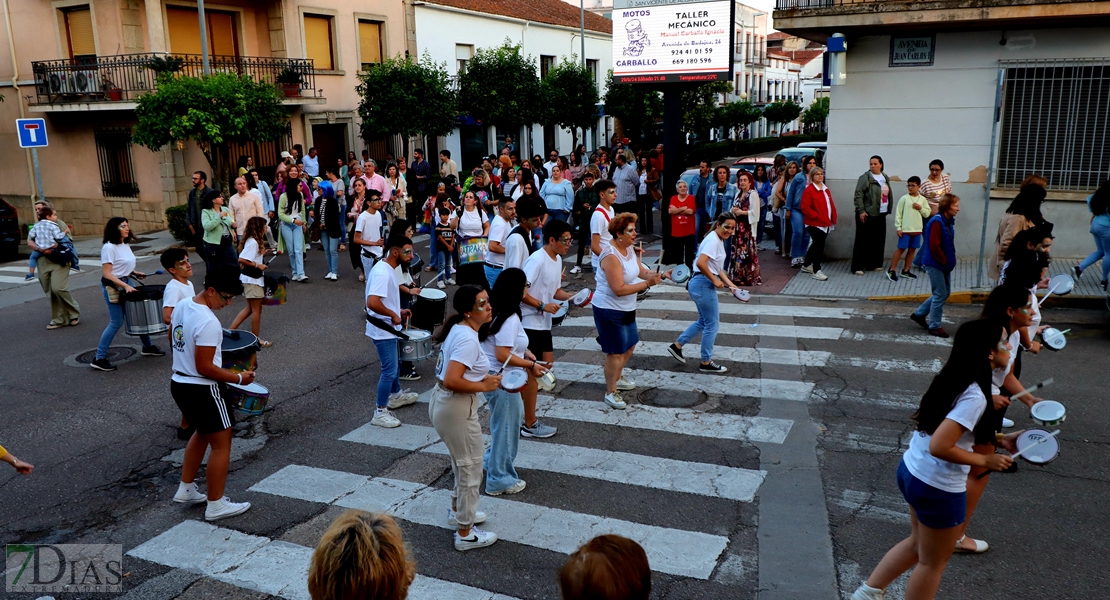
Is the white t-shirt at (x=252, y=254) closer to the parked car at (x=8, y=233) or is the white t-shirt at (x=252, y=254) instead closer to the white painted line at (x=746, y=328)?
the white painted line at (x=746, y=328)

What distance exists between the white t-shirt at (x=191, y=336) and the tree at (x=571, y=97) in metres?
26.7

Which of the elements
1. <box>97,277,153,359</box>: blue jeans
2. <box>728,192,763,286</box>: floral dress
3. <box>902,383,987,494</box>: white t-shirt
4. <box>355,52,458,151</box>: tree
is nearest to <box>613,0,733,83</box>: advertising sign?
<box>728,192,763,286</box>: floral dress

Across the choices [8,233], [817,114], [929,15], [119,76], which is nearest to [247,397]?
[929,15]

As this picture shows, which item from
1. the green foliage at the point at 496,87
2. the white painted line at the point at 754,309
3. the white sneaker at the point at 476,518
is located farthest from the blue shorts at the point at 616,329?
the green foliage at the point at 496,87

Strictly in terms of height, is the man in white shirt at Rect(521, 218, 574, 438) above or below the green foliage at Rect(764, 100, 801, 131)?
below

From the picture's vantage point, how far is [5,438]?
24.9 feet

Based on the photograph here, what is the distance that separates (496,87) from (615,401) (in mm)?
22041

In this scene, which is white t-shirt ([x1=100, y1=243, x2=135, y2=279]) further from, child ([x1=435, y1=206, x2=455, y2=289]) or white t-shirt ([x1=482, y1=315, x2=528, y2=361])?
white t-shirt ([x1=482, y1=315, x2=528, y2=361])

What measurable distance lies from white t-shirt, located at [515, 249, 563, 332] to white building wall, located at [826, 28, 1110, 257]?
356 inches

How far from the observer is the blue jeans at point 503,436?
588 centimetres

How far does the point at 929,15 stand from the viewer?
1277cm

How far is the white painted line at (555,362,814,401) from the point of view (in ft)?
27.1

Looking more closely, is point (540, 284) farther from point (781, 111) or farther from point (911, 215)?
point (781, 111)

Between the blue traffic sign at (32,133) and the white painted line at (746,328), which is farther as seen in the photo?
the blue traffic sign at (32,133)
